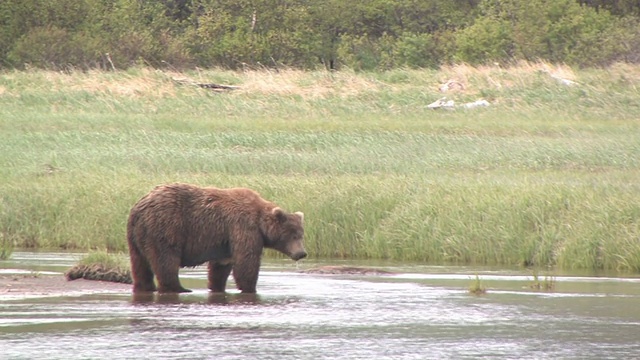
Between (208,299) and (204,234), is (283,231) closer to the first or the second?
(204,234)

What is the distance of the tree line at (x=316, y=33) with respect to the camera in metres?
50.1

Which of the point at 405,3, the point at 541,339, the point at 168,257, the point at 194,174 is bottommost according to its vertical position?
the point at 541,339

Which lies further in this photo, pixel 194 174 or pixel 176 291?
pixel 194 174

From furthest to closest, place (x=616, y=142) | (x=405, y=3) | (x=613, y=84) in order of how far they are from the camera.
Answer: (x=405, y=3)
(x=613, y=84)
(x=616, y=142)

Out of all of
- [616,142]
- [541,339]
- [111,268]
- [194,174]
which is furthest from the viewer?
[616,142]

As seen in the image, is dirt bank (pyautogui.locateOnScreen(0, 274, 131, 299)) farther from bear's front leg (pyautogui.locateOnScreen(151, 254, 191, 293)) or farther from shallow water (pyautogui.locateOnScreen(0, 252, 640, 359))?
bear's front leg (pyautogui.locateOnScreen(151, 254, 191, 293))

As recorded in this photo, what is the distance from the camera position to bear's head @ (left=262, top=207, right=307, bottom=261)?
14.1 metres

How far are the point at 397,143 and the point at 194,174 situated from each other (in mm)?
6761

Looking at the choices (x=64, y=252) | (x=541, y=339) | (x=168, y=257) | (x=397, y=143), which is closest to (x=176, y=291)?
(x=168, y=257)

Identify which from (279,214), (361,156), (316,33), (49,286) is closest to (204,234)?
(279,214)

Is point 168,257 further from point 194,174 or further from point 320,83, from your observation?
point 320,83

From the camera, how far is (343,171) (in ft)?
79.8

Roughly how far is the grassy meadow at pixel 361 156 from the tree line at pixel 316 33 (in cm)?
827

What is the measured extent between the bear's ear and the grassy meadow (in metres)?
4.69
